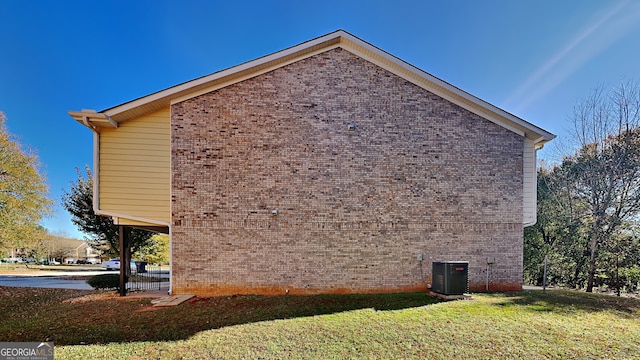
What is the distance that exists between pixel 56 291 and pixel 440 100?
15.9 metres

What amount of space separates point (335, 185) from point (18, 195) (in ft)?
53.3

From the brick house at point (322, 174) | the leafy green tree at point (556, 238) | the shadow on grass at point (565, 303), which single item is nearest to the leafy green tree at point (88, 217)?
the brick house at point (322, 174)

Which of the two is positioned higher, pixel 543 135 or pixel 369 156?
pixel 543 135

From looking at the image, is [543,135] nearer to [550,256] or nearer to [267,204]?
[550,256]

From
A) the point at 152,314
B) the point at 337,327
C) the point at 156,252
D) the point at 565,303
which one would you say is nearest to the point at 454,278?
the point at 565,303

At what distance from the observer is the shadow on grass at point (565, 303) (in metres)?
7.03

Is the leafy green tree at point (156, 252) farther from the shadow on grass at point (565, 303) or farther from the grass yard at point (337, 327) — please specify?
the shadow on grass at point (565, 303)

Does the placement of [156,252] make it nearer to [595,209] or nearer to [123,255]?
[123,255]

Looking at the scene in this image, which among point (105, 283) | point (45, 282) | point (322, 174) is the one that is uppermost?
point (322, 174)

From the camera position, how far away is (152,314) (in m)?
6.69

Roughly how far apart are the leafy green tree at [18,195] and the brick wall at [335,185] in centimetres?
1134

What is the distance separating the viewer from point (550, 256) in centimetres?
1373

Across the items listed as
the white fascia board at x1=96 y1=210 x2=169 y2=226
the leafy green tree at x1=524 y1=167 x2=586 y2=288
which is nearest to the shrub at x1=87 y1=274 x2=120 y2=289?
the white fascia board at x1=96 y1=210 x2=169 y2=226

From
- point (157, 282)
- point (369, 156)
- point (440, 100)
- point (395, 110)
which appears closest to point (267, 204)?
point (369, 156)
